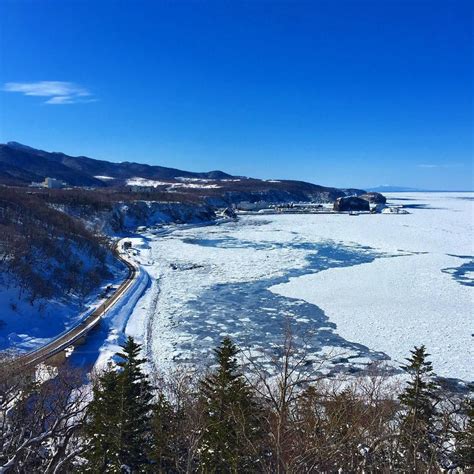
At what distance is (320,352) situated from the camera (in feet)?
56.2

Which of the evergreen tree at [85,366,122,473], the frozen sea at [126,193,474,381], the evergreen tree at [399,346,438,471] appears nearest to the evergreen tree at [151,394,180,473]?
the evergreen tree at [85,366,122,473]

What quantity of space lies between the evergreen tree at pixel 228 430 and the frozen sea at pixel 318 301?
5486 millimetres

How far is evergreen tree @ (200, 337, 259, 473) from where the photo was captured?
24.8 ft

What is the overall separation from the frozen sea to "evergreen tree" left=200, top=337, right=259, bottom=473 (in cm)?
549

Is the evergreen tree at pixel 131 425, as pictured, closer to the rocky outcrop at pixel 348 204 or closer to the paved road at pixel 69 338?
the paved road at pixel 69 338

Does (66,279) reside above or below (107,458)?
below

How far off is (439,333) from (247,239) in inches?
1412

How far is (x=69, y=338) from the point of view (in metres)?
18.9

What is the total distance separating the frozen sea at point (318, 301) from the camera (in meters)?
17.7

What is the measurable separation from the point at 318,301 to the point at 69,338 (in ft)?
43.9

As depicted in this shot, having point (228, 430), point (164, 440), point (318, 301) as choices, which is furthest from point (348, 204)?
point (164, 440)

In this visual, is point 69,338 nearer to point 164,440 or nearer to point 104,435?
point 104,435

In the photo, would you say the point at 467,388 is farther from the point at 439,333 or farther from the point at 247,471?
the point at 247,471

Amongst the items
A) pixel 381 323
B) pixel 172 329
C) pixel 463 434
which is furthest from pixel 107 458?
pixel 381 323
